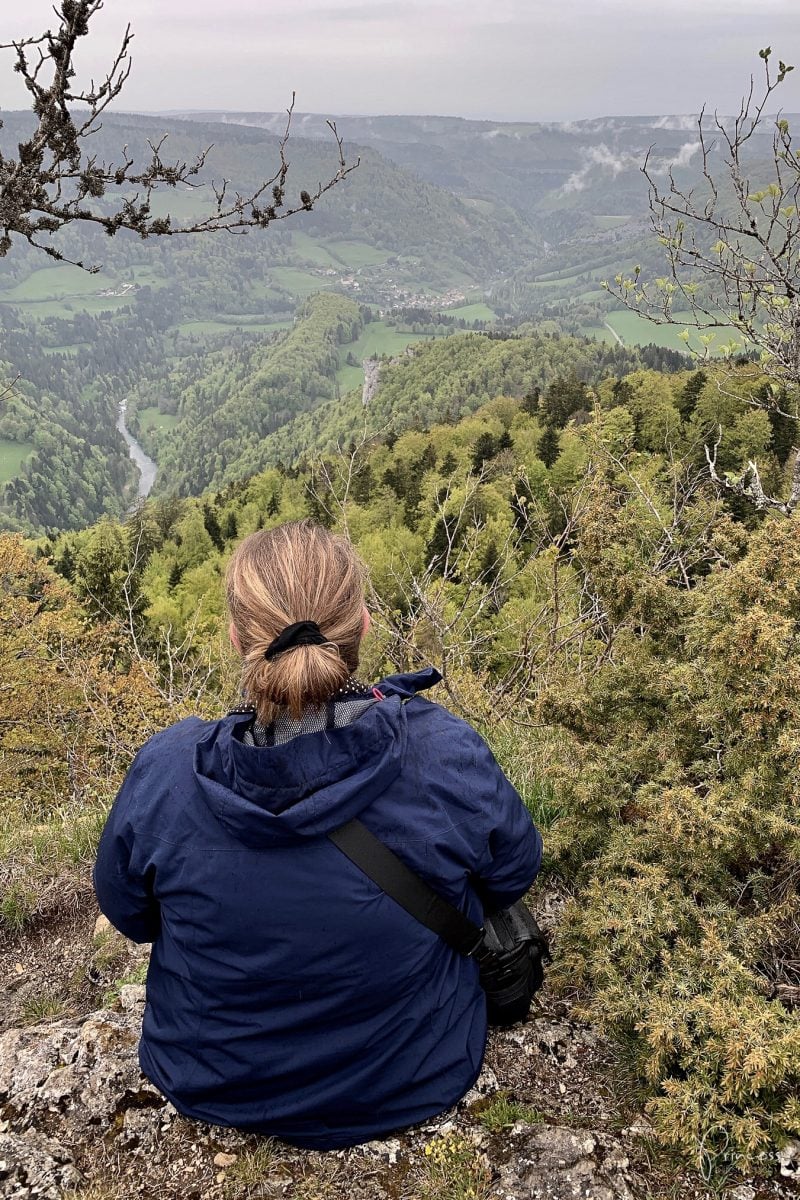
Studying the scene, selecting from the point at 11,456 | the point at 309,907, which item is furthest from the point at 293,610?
the point at 11,456

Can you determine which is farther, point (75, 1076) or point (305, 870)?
point (75, 1076)

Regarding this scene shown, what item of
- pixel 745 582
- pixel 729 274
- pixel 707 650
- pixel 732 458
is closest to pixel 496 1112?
pixel 707 650

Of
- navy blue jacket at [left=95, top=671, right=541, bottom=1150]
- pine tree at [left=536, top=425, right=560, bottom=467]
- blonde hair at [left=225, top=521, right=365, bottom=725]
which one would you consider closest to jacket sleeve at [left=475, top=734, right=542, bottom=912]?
navy blue jacket at [left=95, top=671, right=541, bottom=1150]

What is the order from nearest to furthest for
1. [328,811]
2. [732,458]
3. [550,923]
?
[328,811] → [550,923] → [732,458]

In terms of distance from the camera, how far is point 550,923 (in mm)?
3551

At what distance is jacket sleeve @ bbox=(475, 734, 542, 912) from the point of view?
96.1 inches

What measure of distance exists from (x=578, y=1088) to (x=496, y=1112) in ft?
1.15

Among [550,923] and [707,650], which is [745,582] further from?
[550,923]

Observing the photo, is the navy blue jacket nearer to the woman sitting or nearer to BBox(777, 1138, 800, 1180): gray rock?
the woman sitting

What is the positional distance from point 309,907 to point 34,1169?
1.49 metres

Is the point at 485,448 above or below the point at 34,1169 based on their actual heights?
below

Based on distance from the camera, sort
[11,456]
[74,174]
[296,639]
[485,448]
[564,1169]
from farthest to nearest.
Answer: [11,456] < [485,448] < [74,174] < [564,1169] < [296,639]

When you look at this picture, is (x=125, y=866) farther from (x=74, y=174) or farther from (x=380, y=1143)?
(x=74, y=174)

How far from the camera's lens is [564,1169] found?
2.35 meters
